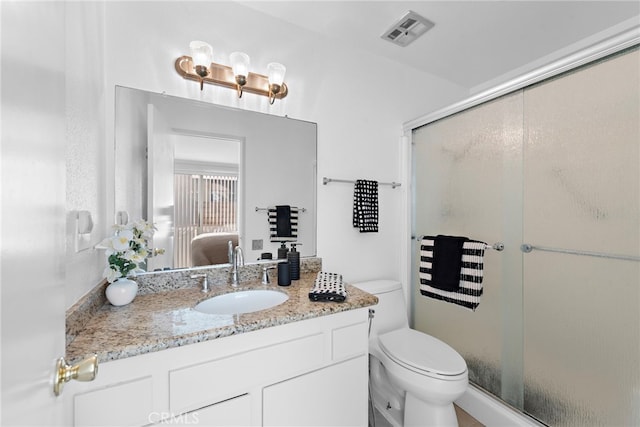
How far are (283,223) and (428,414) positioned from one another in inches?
48.8

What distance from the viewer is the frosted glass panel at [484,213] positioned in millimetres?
1551

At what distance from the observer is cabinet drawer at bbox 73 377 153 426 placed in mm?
771

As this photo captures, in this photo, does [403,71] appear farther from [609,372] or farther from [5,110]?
[5,110]

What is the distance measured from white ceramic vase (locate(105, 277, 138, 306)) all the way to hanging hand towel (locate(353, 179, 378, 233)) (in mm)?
1289

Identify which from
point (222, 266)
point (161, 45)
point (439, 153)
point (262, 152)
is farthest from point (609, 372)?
point (161, 45)

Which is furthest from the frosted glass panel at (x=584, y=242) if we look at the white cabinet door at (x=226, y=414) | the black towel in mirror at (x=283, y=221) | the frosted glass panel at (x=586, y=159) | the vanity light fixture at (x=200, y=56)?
the vanity light fixture at (x=200, y=56)

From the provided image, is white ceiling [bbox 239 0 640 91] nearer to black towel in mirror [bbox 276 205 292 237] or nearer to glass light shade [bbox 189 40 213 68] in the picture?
glass light shade [bbox 189 40 213 68]

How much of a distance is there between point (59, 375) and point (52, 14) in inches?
25.6

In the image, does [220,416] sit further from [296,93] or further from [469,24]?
[469,24]

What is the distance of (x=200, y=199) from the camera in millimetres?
1470

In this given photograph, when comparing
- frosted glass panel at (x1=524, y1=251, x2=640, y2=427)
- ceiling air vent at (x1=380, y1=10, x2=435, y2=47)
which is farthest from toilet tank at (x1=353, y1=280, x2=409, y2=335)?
ceiling air vent at (x1=380, y1=10, x2=435, y2=47)

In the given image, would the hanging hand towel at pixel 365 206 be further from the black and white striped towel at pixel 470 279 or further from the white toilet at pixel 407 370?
the black and white striped towel at pixel 470 279

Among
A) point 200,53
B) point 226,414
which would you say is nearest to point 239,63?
point 200,53

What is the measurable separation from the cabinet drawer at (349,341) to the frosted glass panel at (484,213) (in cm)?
91
